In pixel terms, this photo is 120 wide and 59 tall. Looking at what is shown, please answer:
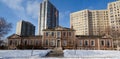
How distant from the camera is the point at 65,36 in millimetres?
54156

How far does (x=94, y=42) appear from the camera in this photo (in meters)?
54.4

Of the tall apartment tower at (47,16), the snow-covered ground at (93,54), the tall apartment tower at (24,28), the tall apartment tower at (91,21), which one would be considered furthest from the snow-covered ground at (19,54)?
the tall apartment tower at (91,21)

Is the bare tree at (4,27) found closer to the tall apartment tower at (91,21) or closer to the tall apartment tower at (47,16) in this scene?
the tall apartment tower at (47,16)

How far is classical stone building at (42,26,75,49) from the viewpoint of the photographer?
2114 inches

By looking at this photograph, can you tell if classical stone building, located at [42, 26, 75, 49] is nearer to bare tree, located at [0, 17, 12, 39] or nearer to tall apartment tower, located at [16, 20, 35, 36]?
bare tree, located at [0, 17, 12, 39]

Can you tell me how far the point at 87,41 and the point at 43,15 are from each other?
92.5 m

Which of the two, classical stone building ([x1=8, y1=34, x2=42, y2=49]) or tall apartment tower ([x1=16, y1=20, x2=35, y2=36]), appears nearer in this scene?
classical stone building ([x1=8, y1=34, x2=42, y2=49])

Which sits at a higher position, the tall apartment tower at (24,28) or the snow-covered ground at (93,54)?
the tall apartment tower at (24,28)

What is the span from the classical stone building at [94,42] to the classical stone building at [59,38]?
2.44m

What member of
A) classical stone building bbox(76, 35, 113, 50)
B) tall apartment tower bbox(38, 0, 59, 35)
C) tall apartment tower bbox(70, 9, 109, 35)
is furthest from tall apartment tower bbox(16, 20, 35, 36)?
classical stone building bbox(76, 35, 113, 50)

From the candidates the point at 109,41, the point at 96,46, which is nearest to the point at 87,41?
the point at 96,46

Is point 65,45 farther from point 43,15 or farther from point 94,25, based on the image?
point 94,25

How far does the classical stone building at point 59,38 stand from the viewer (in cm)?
5371

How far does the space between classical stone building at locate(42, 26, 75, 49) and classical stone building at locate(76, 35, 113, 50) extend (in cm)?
244
